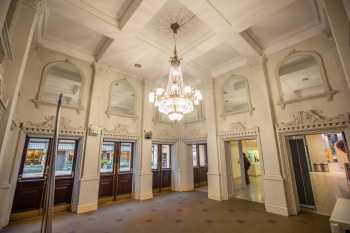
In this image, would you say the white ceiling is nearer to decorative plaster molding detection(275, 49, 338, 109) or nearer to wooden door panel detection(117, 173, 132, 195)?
decorative plaster molding detection(275, 49, 338, 109)

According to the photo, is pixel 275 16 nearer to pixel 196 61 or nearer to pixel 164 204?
pixel 196 61

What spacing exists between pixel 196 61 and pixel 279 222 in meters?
5.39

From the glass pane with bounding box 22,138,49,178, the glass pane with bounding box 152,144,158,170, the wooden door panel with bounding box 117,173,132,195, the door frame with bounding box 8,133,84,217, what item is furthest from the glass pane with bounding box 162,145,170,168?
the glass pane with bounding box 22,138,49,178

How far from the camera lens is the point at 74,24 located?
441cm

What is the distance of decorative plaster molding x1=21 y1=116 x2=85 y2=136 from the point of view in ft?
14.3

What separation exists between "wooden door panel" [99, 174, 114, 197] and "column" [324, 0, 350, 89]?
6731 millimetres

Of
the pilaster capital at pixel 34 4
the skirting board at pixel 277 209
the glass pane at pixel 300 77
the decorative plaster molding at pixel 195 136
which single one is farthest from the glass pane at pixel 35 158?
the glass pane at pixel 300 77

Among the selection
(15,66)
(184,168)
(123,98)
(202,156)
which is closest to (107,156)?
(123,98)

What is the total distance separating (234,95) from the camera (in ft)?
21.5

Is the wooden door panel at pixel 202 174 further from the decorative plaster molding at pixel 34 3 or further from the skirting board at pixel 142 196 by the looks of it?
the decorative plaster molding at pixel 34 3

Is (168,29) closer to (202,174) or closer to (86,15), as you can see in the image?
(86,15)

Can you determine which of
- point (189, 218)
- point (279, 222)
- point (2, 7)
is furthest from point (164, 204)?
point (2, 7)

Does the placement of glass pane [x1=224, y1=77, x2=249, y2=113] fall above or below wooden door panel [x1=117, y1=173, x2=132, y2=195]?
above

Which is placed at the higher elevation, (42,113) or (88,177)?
(42,113)
